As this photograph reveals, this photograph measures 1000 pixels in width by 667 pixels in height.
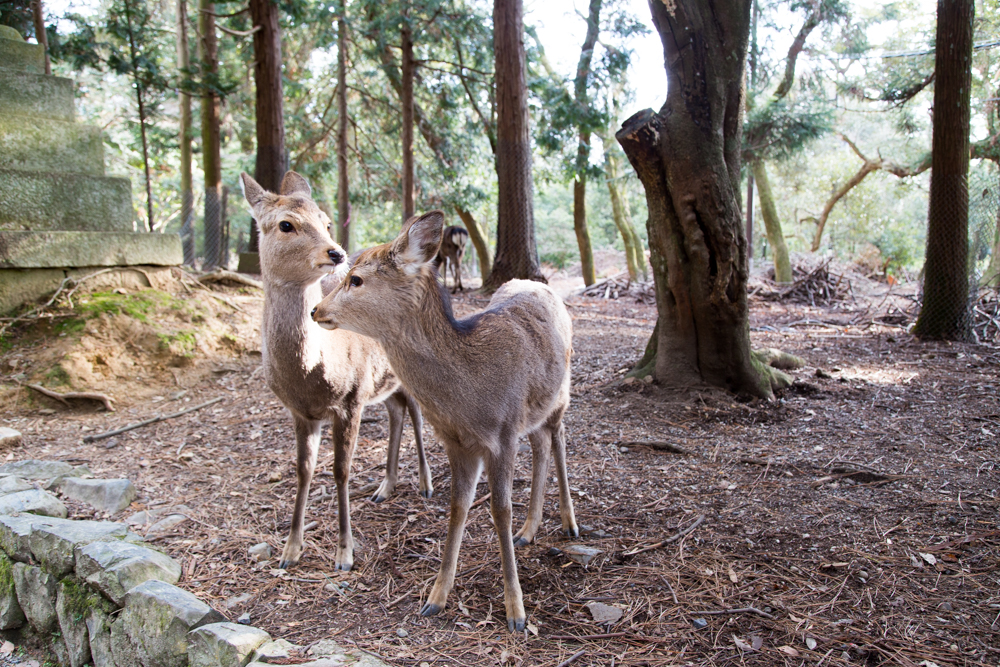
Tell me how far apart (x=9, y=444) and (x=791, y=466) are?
19.4ft

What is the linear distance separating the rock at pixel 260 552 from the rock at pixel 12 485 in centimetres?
180

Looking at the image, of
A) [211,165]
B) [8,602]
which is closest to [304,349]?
[8,602]

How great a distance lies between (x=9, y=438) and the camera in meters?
5.12

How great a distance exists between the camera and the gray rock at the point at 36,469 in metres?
4.55

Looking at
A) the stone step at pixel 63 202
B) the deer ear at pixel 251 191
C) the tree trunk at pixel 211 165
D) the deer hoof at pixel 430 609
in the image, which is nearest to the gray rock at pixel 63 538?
the deer hoof at pixel 430 609

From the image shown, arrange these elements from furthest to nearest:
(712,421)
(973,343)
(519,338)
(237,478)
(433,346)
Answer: (973,343) < (712,421) < (237,478) < (519,338) < (433,346)

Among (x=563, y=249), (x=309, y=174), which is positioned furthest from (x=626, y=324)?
(x=563, y=249)

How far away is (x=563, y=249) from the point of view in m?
37.2

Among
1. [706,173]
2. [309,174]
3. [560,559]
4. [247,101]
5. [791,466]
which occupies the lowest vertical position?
[560,559]

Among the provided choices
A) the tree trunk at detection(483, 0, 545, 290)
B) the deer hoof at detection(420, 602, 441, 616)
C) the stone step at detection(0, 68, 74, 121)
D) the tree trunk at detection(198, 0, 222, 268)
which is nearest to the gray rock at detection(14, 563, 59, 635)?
the deer hoof at detection(420, 602, 441, 616)

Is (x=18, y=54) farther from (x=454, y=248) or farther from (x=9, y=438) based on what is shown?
(x=454, y=248)

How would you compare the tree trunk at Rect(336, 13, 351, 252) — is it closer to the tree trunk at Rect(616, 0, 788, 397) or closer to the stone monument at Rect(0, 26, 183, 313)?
the stone monument at Rect(0, 26, 183, 313)

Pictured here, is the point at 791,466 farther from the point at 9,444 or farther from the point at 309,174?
the point at 309,174

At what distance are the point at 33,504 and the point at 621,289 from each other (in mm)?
13611
